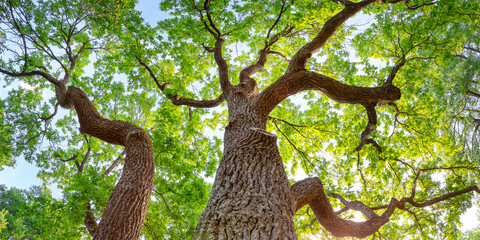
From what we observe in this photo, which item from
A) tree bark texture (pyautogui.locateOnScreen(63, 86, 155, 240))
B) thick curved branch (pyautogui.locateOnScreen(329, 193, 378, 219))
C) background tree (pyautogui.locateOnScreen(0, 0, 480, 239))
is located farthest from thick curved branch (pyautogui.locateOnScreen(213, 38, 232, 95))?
thick curved branch (pyautogui.locateOnScreen(329, 193, 378, 219))

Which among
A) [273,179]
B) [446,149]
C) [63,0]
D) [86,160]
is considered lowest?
[273,179]

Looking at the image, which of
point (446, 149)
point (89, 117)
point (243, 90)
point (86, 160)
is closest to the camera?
point (89, 117)

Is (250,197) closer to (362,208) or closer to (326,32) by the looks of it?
(362,208)

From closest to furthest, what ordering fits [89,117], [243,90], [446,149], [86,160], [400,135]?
[89,117]
[243,90]
[446,149]
[400,135]
[86,160]

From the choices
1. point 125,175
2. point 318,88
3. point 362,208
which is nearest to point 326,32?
point 318,88

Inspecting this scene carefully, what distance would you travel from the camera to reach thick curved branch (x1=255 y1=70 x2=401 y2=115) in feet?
15.1

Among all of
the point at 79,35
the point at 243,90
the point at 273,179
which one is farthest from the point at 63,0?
the point at 273,179

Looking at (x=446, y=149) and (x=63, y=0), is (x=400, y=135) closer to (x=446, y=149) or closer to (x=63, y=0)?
(x=446, y=149)

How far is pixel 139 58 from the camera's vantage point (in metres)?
6.56

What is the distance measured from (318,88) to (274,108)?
2.66 meters

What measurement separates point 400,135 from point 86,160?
10.7 metres

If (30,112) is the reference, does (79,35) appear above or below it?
above

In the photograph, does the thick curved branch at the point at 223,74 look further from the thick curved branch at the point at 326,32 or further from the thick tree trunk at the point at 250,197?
the thick tree trunk at the point at 250,197

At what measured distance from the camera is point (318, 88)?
→ 4742 mm
